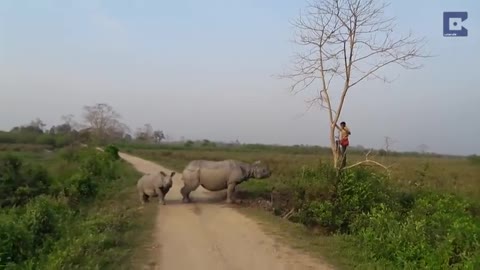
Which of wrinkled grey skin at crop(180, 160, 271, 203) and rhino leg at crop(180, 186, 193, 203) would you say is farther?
rhino leg at crop(180, 186, 193, 203)

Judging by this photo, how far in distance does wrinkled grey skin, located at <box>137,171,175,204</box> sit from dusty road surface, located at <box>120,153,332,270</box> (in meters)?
1.01

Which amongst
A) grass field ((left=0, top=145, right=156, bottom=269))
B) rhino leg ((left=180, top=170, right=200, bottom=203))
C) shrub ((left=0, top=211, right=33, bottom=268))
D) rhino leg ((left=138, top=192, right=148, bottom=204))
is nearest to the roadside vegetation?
rhino leg ((left=180, top=170, right=200, bottom=203))

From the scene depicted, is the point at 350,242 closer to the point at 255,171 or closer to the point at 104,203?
the point at 255,171


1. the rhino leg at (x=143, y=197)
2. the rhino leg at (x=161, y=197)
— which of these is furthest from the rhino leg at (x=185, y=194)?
the rhino leg at (x=143, y=197)

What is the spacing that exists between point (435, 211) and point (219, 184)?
18.9 feet

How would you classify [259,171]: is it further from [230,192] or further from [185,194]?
[185,194]

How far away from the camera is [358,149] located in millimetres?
14523

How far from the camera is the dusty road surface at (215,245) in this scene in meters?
7.50

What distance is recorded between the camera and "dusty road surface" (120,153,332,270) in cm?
750

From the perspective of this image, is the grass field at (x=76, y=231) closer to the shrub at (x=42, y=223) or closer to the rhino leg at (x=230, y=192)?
the shrub at (x=42, y=223)

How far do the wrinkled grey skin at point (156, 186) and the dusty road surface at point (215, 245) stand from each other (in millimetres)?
1009

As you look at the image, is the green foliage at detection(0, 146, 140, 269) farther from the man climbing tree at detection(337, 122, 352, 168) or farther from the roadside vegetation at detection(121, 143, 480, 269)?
the man climbing tree at detection(337, 122, 352, 168)

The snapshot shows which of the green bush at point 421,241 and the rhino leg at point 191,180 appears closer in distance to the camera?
the green bush at point 421,241

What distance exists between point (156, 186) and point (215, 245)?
543 centimetres
